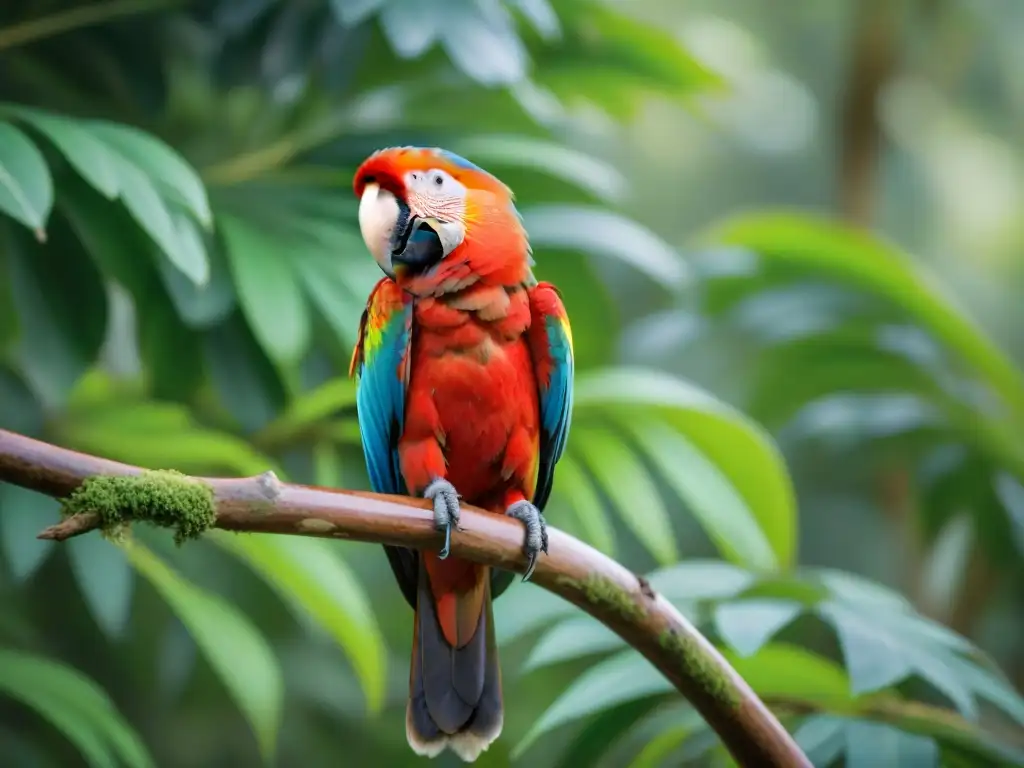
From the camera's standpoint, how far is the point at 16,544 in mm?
1203

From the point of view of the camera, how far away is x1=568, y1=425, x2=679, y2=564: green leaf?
144 centimetres

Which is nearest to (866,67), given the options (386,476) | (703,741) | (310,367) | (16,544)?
(310,367)

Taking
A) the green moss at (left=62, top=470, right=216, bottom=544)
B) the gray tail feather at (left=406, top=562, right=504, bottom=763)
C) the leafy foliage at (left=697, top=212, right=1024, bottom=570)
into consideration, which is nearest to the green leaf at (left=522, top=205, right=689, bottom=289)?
the leafy foliage at (left=697, top=212, right=1024, bottom=570)

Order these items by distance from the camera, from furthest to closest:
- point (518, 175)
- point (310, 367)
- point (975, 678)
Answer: point (310, 367) < point (518, 175) < point (975, 678)

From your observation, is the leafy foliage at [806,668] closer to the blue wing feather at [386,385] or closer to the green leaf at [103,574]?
the blue wing feather at [386,385]

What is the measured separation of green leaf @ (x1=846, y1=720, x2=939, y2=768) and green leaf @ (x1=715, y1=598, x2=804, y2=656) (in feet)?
0.48

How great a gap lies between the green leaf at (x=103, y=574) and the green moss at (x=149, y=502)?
633 millimetres

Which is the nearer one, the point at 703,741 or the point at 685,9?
the point at 703,741

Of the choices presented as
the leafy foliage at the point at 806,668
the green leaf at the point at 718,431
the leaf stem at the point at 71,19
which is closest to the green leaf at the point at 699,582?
the leafy foliage at the point at 806,668

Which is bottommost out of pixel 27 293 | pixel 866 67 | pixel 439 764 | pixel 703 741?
pixel 703 741

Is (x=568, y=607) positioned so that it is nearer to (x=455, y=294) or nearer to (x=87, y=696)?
(x=455, y=294)

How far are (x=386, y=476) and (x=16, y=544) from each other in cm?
52

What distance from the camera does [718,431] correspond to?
4.90 ft

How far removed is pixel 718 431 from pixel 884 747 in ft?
1.65
